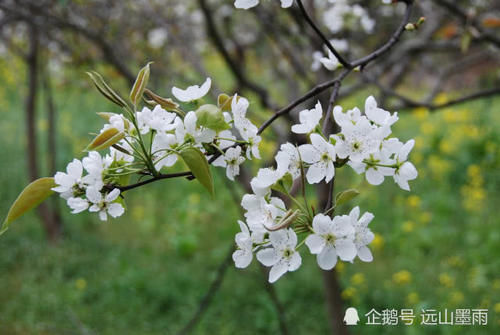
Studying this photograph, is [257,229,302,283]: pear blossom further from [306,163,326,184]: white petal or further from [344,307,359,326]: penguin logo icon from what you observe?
[344,307,359,326]: penguin logo icon

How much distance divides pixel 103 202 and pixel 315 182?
0.93 feet

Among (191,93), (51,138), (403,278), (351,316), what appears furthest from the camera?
(51,138)

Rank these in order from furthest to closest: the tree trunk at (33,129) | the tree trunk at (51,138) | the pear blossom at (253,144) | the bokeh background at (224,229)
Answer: the tree trunk at (51,138) < the tree trunk at (33,129) < the bokeh background at (224,229) < the pear blossom at (253,144)

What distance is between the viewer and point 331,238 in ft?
1.96

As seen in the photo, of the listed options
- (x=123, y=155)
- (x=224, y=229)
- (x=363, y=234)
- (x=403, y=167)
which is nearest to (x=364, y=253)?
(x=363, y=234)

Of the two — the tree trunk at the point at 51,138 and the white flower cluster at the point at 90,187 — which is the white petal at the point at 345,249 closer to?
the white flower cluster at the point at 90,187

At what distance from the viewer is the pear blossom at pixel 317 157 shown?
62 centimetres

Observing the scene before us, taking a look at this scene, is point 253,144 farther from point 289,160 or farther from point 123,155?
point 123,155

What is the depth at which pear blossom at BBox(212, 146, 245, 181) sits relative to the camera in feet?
2.22

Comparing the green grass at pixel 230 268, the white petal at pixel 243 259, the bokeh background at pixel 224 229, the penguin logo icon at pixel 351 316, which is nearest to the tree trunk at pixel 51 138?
the bokeh background at pixel 224 229

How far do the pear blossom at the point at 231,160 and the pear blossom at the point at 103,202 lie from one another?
0.48ft

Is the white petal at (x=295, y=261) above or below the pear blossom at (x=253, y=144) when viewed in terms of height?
below

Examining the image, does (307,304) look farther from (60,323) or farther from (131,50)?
(131,50)

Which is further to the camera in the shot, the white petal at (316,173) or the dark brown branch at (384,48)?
the dark brown branch at (384,48)
